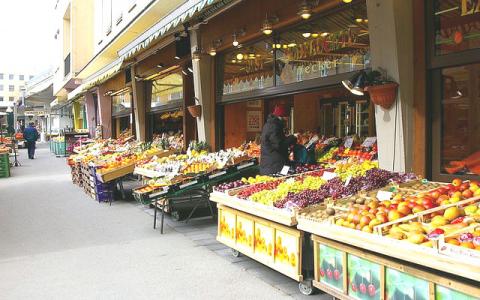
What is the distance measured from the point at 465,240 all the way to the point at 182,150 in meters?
10.6

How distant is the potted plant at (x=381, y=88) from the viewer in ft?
18.4

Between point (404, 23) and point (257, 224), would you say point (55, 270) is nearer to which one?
point (257, 224)

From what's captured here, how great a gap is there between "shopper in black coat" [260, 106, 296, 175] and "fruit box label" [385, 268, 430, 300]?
3.84 metres

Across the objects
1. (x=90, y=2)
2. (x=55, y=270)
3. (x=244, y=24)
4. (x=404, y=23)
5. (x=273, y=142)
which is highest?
(x=90, y=2)

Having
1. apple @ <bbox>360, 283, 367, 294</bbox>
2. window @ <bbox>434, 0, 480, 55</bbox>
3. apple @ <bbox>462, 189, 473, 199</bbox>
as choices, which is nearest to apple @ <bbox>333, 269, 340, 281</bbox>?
apple @ <bbox>360, 283, 367, 294</bbox>

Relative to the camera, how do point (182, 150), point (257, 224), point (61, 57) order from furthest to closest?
1. point (61, 57)
2. point (182, 150)
3. point (257, 224)

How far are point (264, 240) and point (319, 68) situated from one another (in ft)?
11.8

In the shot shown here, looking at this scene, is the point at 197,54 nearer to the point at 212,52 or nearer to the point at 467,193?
the point at 212,52

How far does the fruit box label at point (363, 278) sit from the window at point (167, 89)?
10.3m

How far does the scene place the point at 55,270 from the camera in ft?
17.9

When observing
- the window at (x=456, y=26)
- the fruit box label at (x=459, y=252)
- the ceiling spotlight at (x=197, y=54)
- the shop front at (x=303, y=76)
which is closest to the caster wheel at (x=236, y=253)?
the shop front at (x=303, y=76)

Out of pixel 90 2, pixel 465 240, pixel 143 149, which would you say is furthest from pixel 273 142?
pixel 90 2

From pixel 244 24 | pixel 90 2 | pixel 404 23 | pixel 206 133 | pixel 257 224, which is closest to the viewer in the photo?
pixel 257 224

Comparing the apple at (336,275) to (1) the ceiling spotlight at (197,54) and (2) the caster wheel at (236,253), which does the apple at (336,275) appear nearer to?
(2) the caster wheel at (236,253)
